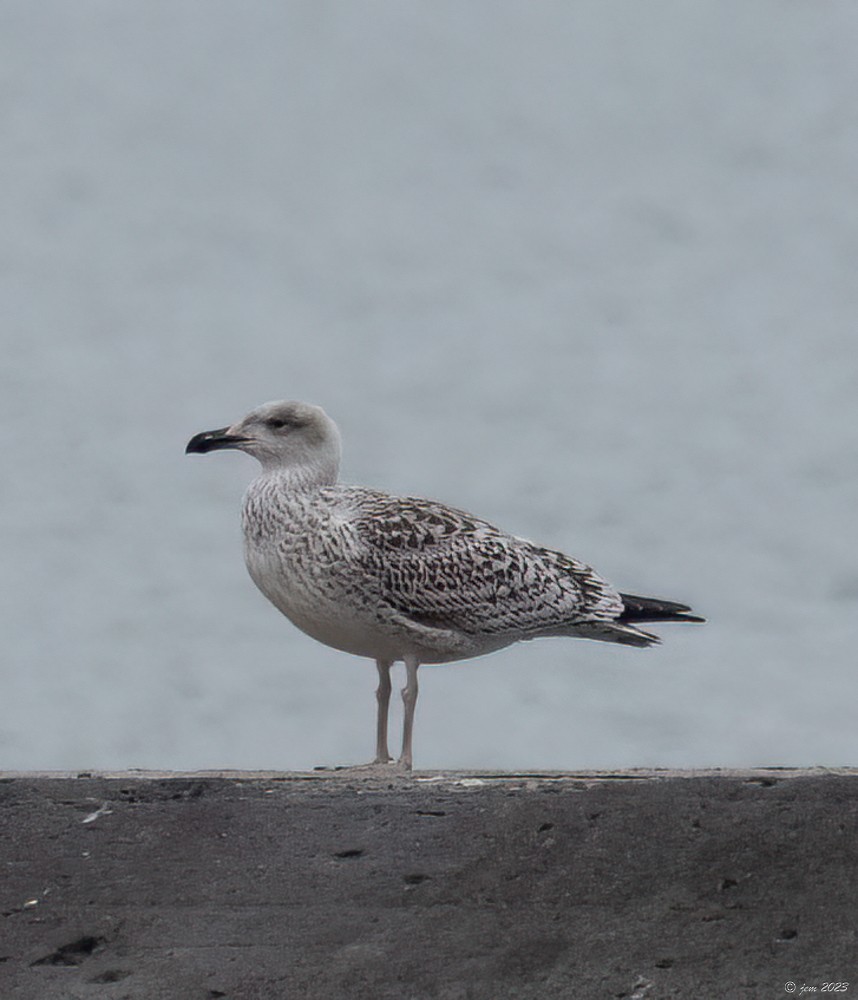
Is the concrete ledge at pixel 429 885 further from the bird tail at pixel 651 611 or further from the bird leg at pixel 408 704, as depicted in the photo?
the bird tail at pixel 651 611

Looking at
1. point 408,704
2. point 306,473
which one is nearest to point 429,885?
point 408,704

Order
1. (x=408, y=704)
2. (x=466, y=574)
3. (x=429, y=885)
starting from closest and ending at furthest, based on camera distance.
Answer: (x=429, y=885) < (x=408, y=704) < (x=466, y=574)

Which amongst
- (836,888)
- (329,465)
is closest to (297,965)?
(836,888)

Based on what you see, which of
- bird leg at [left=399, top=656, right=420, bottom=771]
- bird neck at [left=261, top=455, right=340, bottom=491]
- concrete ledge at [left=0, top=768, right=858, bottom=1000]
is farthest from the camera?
bird neck at [left=261, top=455, right=340, bottom=491]

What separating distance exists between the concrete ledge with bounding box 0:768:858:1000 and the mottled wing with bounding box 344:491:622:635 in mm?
1599

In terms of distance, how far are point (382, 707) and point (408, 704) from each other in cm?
40

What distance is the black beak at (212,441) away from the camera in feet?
30.3

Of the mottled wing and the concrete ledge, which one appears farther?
the mottled wing

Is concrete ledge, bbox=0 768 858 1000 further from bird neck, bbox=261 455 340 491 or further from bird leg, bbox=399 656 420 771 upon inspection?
bird neck, bbox=261 455 340 491

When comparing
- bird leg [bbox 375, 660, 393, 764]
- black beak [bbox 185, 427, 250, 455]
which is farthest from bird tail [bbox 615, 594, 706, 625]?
black beak [bbox 185, 427, 250, 455]

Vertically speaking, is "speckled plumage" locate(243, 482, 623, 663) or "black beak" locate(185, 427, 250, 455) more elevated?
"black beak" locate(185, 427, 250, 455)

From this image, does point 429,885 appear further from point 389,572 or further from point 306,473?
point 306,473

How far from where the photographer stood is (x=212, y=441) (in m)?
9.26

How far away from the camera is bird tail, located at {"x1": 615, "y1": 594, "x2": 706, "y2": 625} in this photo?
9.59 metres
